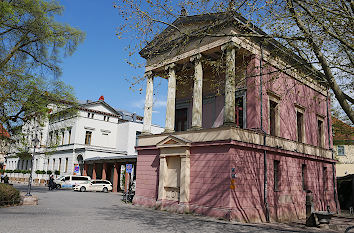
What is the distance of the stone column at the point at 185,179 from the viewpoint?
636 inches

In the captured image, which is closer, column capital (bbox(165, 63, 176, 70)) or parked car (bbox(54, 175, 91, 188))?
column capital (bbox(165, 63, 176, 70))

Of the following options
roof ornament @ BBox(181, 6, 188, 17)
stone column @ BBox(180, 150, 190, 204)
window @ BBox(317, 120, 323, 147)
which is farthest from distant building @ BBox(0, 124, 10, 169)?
window @ BBox(317, 120, 323, 147)

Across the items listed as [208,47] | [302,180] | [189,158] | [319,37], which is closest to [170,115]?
[189,158]

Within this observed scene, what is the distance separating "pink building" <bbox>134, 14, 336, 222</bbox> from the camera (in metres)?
14.7

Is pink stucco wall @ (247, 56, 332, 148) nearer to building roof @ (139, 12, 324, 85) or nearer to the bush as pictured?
building roof @ (139, 12, 324, 85)

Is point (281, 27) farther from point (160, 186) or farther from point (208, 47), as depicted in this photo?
point (160, 186)

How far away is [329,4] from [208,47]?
27.1ft

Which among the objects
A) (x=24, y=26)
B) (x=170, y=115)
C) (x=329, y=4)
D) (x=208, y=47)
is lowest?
(x=170, y=115)

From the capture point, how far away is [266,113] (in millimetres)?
17188

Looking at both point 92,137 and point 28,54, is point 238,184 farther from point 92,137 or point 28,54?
point 92,137

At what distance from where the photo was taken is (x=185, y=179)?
53.6 feet

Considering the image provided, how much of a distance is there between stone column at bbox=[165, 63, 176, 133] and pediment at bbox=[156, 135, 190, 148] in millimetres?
825

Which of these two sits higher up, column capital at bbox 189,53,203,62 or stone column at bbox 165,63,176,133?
column capital at bbox 189,53,203,62

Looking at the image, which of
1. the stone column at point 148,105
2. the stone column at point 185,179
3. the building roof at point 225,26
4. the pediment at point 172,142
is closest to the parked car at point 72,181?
the stone column at point 148,105
